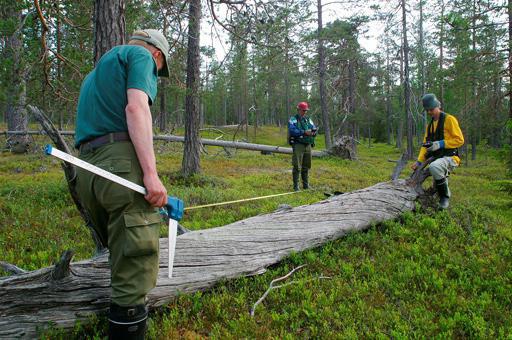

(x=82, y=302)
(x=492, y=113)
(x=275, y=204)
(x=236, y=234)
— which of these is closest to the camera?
(x=82, y=302)

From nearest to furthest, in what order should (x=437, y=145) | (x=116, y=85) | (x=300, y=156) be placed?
(x=116, y=85), (x=437, y=145), (x=300, y=156)

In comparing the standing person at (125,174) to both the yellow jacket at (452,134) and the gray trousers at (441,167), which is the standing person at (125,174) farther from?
the yellow jacket at (452,134)

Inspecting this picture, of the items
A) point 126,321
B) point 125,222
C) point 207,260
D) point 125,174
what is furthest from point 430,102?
point 126,321

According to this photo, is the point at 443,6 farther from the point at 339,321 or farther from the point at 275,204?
the point at 339,321

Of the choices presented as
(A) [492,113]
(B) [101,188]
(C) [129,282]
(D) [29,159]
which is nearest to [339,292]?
(C) [129,282]

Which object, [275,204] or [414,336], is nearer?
[414,336]

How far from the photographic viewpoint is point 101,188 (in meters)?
2.32

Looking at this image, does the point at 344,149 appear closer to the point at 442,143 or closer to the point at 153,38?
the point at 442,143

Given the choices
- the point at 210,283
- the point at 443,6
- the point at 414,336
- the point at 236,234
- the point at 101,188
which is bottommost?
the point at 414,336

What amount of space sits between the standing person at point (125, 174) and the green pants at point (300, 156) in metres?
7.86

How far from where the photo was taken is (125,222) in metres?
2.26

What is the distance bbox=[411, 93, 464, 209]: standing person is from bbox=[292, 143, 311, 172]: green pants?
374cm

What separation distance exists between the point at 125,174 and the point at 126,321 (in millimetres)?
980

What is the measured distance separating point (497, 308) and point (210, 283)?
3040 millimetres
